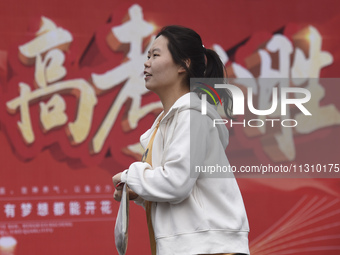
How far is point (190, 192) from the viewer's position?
137 cm

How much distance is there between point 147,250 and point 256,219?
681 millimetres

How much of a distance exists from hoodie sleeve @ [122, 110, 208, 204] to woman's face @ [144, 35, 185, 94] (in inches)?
5.6

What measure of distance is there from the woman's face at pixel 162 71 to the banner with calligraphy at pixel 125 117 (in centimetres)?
169

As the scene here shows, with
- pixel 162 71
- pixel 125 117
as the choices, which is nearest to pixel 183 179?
pixel 162 71

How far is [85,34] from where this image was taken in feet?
10.4

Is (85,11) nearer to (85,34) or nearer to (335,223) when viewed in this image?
(85,34)

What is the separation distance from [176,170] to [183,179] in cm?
3

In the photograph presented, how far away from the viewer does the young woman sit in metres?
1.35

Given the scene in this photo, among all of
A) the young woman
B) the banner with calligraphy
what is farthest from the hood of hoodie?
the banner with calligraphy

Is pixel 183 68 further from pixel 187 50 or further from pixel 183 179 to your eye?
pixel 183 179

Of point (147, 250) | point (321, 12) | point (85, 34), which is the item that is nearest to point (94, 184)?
point (147, 250)

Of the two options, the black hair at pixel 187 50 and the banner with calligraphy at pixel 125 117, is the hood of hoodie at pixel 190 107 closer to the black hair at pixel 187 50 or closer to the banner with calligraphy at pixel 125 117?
the black hair at pixel 187 50

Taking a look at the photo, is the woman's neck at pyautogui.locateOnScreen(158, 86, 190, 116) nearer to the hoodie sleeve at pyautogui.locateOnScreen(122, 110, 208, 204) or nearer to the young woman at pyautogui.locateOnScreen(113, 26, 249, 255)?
the young woman at pyautogui.locateOnScreen(113, 26, 249, 255)

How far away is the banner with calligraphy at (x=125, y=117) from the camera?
9.99 ft
